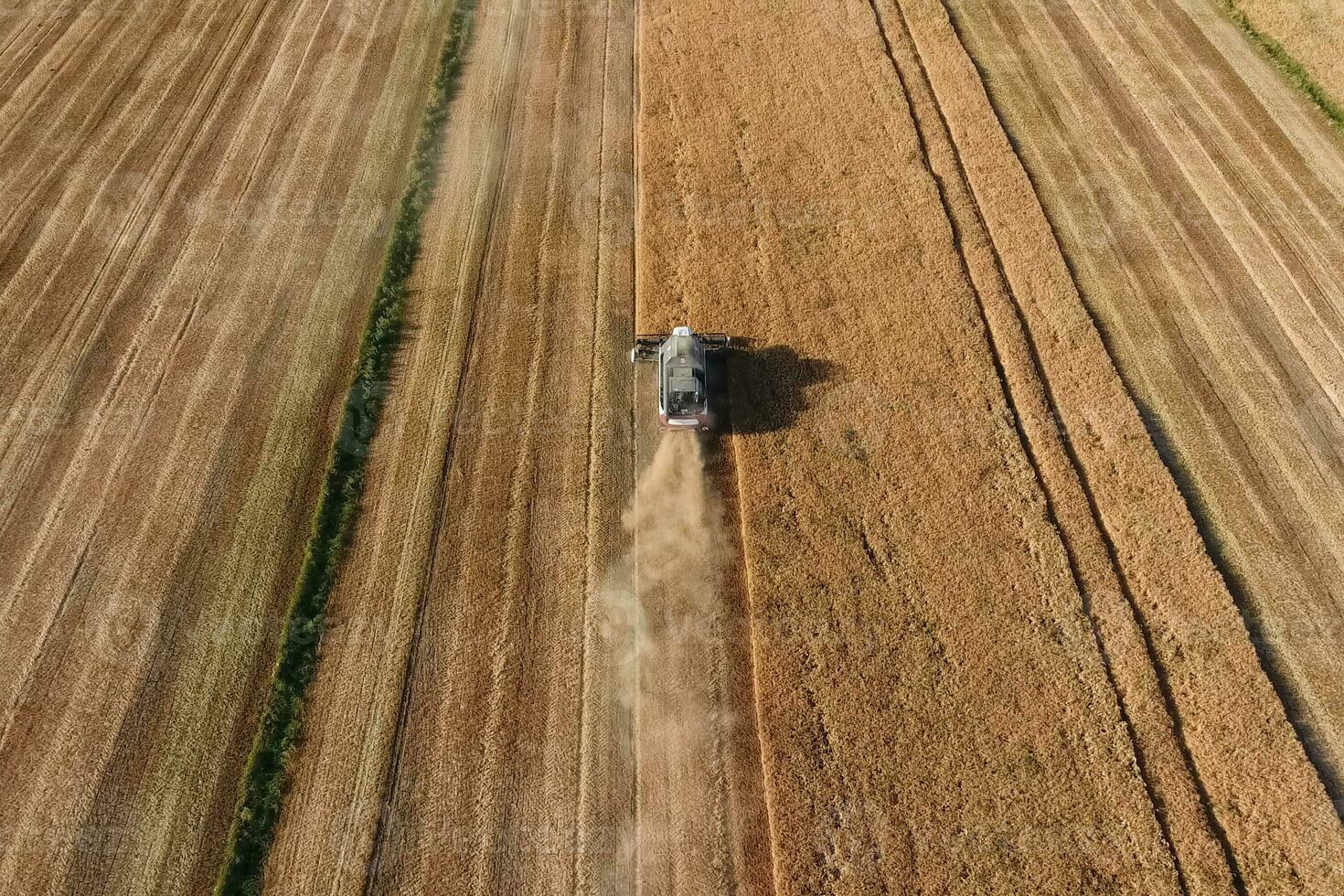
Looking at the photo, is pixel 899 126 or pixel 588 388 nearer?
pixel 588 388

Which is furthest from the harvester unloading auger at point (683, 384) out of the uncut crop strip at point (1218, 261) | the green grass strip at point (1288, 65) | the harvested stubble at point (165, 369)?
the green grass strip at point (1288, 65)

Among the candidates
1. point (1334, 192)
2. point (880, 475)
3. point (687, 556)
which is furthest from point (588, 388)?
point (1334, 192)

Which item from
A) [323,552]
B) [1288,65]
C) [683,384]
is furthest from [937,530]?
[1288,65]

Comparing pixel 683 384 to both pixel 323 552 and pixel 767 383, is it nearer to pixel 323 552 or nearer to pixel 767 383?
pixel 767 383

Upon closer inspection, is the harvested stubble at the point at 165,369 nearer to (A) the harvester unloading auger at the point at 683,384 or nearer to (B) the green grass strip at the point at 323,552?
(B) the green grass strip at the point at 323,552

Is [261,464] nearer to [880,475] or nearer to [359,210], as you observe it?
[359,210]

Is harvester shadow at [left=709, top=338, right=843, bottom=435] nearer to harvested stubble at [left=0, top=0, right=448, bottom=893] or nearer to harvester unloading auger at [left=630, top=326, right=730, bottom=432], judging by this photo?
harvester unloading auger at [left=630, top=326, right=730, bottom=432]

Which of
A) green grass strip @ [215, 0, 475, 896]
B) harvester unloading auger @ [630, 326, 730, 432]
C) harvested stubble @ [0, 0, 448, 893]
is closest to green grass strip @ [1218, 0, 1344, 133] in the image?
harvester unloading auger @ [630, 326, 730, 432]
